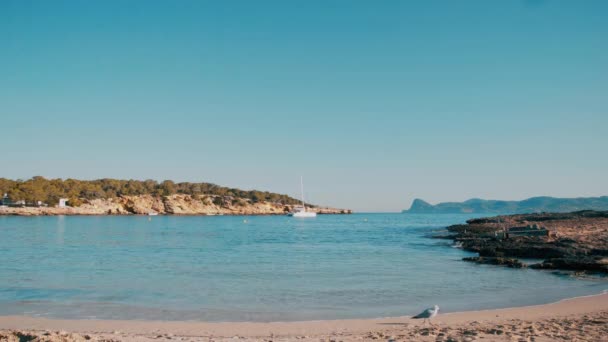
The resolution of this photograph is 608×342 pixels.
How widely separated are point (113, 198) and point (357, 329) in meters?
151

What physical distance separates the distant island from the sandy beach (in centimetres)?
11926

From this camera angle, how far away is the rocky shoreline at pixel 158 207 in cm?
12575

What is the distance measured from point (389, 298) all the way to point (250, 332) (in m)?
6.47

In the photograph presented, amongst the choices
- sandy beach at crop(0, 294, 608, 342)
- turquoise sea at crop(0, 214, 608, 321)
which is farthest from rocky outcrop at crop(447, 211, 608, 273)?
sandy beach at crop(0, 294, 608, 342)

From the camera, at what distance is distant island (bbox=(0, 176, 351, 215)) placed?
128125mm

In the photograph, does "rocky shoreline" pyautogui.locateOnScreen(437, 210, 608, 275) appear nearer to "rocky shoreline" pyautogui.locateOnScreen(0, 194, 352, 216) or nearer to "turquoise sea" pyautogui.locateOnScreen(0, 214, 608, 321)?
"turquoise sea" pyautogui.locateOnScreen(0, 214, 608, 321)

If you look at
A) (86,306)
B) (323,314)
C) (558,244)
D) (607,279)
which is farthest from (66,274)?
(558,244)

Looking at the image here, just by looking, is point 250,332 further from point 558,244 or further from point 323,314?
point 558,244

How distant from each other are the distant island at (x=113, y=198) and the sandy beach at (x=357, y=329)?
119 m

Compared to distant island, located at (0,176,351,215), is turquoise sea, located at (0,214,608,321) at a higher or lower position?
lower

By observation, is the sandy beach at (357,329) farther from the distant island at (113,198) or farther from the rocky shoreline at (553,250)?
the distant island at (113,198)

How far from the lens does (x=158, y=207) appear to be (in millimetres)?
161625

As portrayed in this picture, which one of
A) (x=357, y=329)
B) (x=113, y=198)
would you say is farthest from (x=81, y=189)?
(x=357, y=329)

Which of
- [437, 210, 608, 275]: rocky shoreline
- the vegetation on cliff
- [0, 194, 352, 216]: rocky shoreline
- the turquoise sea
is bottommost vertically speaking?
the turquoise sea
